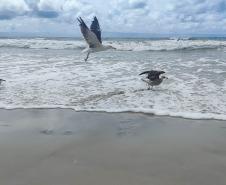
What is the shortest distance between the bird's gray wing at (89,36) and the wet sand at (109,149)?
3.51m

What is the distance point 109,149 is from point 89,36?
6.46 meters

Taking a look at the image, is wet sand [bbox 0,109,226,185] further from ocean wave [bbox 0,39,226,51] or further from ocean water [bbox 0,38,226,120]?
ocean wave [bbox 0,39,226,51]

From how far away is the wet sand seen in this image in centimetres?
477

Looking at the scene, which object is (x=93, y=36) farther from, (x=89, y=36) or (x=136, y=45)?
(x=136, y=45)

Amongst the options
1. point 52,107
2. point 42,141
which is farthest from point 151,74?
point 42,141

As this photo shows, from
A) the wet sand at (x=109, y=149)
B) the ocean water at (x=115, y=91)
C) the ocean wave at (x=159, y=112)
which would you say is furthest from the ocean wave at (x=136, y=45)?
the wet sand at (x=109, y=149)

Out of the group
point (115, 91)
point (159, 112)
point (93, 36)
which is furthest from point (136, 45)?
point (159, 112)

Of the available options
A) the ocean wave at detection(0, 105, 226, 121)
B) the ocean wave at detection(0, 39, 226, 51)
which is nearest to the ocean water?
the ocean wave at detection(0, 105, 226, 121)

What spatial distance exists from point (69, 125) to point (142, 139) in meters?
1.50

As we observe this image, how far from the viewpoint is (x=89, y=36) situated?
11.8 metres

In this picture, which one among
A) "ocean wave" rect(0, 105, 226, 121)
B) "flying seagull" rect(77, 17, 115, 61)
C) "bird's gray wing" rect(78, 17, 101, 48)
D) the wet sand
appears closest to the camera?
the wet sand

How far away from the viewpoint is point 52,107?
866 cm

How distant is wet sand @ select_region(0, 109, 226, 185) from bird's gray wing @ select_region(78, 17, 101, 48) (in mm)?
3505

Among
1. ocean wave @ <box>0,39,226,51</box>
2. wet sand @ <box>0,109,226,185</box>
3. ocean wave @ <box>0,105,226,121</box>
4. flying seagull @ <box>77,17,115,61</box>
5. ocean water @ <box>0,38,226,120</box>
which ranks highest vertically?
flying seagull @ <box>77,17,115,61</box>
